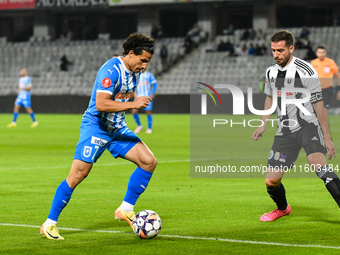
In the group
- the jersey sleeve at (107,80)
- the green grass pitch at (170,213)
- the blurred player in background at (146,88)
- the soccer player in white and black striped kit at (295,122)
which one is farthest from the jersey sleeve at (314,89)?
the blurred player in background at (146,88)

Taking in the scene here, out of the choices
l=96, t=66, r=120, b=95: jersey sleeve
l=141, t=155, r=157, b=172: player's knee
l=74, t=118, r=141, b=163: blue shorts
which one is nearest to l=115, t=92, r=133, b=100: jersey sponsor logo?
l=96, t=66, r=120, b=95: jersey sleeve

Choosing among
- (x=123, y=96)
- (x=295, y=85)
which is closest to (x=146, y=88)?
(x=295, y=85)

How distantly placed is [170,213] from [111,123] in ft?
4.89

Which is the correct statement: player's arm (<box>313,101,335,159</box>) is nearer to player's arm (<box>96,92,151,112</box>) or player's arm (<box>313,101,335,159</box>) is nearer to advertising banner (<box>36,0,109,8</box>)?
player's arm (<box>96,92,151,112</box>)

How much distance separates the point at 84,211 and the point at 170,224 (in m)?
1.18

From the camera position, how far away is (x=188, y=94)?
3048 cm

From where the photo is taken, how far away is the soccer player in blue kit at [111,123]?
17.5ft

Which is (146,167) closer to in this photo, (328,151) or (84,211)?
(84,211)

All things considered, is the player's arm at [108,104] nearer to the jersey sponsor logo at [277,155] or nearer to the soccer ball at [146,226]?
the soccer ball at [146,226]

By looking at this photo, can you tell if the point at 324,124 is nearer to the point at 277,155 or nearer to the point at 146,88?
the point at 277,155

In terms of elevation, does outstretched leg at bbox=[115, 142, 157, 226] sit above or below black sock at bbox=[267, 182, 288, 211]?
A: above

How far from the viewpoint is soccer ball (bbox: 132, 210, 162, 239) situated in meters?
5.43

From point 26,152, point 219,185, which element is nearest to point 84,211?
point 219,185

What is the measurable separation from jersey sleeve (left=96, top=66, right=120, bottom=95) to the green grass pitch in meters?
1.36
